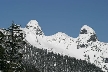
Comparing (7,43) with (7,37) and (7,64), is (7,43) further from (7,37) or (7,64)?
(7,64)

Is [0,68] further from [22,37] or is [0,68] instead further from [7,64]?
[22,37]

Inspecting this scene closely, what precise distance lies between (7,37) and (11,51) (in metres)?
1.41

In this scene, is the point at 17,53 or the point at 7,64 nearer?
the point at 7,64

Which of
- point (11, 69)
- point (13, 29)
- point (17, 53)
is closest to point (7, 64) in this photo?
point (11, 69)

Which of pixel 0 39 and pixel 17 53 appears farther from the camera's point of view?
pixel 17 53

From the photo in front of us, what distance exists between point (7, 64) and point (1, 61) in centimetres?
64

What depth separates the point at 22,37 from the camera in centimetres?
2470

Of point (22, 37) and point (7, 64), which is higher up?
point (22, 37)

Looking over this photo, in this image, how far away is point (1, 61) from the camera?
2258 centimetres

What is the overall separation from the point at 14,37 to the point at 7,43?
0.88 m

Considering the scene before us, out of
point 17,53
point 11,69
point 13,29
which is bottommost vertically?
point 11,69

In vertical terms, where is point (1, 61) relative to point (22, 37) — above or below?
below

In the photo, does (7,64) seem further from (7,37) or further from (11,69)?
(7,37)

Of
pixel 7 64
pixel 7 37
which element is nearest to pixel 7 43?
pixel 7 37
